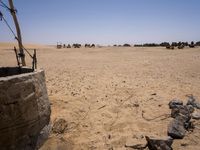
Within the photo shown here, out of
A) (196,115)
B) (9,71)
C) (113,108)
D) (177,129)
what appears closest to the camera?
(177,129)

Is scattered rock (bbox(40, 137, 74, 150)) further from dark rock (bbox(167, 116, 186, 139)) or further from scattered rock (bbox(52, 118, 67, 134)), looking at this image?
dark rock (bbox(167, 116, 186, 139))

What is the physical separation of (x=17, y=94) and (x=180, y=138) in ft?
10.2

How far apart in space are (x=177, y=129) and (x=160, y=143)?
72 cm

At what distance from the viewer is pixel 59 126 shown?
5.50 metres

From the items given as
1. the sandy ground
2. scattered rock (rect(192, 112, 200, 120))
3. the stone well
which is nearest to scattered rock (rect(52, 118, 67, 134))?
the sandy ground

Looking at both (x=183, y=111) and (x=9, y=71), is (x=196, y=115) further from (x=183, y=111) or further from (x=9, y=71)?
(x=9, y=71)

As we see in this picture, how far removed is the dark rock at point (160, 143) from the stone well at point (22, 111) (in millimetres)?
2007

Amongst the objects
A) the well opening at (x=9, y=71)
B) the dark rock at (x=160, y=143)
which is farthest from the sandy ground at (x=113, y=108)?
the well opening at (x=9, y=71)

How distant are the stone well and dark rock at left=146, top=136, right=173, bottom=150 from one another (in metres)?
2.01

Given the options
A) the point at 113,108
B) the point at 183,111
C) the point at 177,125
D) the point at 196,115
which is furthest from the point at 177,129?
the point at 113,108

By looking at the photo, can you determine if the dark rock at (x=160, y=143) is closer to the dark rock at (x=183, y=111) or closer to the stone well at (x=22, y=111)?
the dark rock at (x=183, y=111)

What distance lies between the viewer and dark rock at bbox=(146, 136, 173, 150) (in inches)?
175

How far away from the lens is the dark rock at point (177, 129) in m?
4.92

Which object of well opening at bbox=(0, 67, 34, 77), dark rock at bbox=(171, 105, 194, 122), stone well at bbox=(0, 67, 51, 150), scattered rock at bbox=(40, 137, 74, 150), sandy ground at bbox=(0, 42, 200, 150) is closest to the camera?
stone well at bbox=(0, 67, 51, 150)
